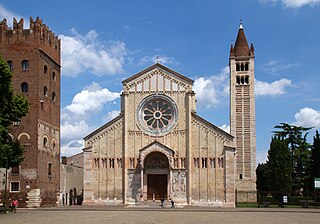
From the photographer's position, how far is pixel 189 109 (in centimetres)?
5156

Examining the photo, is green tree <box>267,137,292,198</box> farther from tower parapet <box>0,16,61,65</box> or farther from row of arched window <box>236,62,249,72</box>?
tower parapet <box>0,16,61,65</box>

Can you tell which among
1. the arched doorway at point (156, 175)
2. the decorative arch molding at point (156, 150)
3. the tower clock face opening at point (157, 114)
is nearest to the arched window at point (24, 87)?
the tower clock face opening at point (157, 114)

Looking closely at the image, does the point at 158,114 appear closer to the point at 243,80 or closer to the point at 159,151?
the point at 159,151

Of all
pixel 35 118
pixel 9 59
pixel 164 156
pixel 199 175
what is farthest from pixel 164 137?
pixel 9 59

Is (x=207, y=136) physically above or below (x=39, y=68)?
below

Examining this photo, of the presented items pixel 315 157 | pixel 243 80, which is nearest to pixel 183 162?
pixel 243 80

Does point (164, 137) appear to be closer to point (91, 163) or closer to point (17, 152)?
point (91, 163)

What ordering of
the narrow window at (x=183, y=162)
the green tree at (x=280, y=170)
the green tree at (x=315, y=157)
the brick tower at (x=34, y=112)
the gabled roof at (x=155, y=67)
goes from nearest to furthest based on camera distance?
the brick tower at (x=34, y=112)
the narrow window at (x=183, y=162)
the gabled roof at (x=155, y=67)
the green tree at (x=280, y=170)
the green tree at (x=315, y=157)

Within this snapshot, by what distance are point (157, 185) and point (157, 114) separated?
7675 millimetres

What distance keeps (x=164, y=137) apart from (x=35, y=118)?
13.7 m

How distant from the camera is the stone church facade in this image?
164ft

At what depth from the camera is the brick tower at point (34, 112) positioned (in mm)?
46156

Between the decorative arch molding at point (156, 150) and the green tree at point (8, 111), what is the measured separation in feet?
51.4

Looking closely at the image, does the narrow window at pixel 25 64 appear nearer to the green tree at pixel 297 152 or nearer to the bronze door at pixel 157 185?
the bronze door at pixel 157 185
